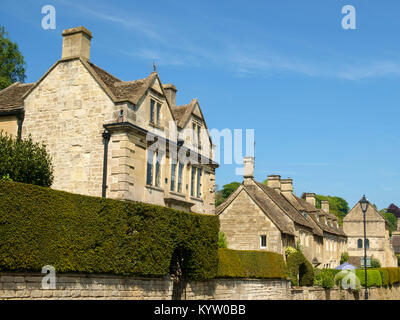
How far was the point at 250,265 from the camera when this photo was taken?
31203 mm

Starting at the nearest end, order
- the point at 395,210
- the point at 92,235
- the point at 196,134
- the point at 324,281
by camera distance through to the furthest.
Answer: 1. the point at 92,235
2. the point at 196,134
3. the point at 324,281
4. the point at 395,210

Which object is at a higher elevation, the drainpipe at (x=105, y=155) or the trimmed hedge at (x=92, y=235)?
the drainpipe at (x=105, y=155)

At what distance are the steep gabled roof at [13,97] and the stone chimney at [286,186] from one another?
116 feet

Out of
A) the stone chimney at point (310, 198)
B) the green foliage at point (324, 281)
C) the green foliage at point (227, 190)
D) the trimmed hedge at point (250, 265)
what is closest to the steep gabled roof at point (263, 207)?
the green foliage at point (324, 281)

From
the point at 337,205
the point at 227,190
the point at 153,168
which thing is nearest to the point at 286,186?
the point at 153,168

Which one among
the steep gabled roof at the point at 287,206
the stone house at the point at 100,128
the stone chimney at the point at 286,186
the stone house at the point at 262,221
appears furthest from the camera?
the stone chimney at the point at 286,186

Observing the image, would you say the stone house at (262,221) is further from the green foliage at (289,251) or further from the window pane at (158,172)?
the window pane at (158,172)

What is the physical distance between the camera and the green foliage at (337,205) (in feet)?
471

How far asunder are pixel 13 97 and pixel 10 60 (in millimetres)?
16883

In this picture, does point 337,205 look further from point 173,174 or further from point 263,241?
point 173,174

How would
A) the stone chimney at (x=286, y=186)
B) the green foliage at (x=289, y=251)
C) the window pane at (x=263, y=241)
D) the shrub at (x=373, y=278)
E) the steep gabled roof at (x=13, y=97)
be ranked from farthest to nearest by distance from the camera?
the stone chimney at (x=286, y=186)
the shrub at (x=373, y=278)
the window pane at (x=263, y=241)
the green foliage at (x=289, y=251)
the steep gabled roof at (x=13, y=97)

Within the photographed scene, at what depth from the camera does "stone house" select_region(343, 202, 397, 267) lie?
3408 inches

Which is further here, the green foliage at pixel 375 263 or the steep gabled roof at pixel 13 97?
the green foliage at pixel 375 263
